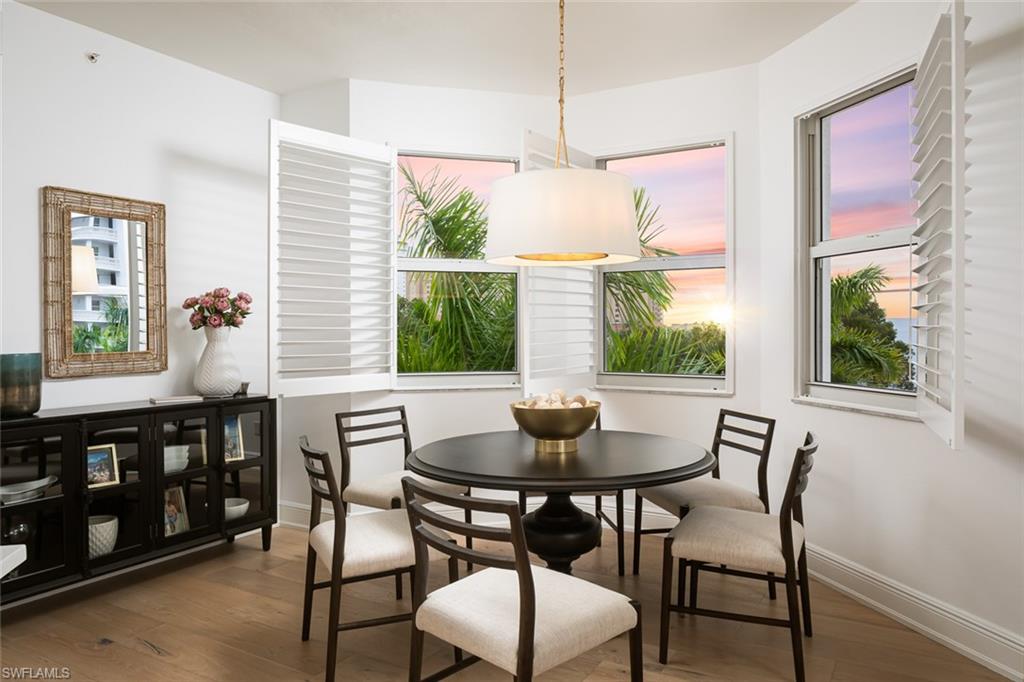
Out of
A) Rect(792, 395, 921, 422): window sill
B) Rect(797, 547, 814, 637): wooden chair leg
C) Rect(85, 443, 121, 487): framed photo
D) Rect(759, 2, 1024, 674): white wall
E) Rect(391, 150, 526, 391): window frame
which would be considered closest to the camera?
Rect(759, 2, 1024, 674): white wall

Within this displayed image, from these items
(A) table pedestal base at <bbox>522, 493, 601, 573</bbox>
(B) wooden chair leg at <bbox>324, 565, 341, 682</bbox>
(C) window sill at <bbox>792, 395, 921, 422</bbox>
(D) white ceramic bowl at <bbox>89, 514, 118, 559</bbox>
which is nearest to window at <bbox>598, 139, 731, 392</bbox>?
(C) window sill at <bbox>792, 395, 921, 422</bbox>

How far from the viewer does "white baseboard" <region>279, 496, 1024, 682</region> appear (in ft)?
8.18

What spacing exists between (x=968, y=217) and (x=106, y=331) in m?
4.00

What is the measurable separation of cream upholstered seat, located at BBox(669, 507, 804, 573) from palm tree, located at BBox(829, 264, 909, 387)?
1.03 meters

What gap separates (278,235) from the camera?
3.67 metres

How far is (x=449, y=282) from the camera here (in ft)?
14.5

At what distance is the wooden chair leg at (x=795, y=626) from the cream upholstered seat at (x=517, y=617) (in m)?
0.76

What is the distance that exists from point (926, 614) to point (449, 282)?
3083 mm

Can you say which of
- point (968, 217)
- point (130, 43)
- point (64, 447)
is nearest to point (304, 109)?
point (130, 43)

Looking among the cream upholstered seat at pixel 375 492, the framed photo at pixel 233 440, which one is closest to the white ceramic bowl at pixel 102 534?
the framed photo at pixel 233 440

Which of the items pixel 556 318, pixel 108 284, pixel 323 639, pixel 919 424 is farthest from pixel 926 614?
pixel 108 284

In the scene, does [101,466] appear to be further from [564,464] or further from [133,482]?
[564,464]

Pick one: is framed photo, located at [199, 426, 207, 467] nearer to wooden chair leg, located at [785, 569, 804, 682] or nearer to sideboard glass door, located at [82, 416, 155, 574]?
sideboard glass door, located at [82, 416, 155, 574]

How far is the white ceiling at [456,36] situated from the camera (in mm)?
3293
